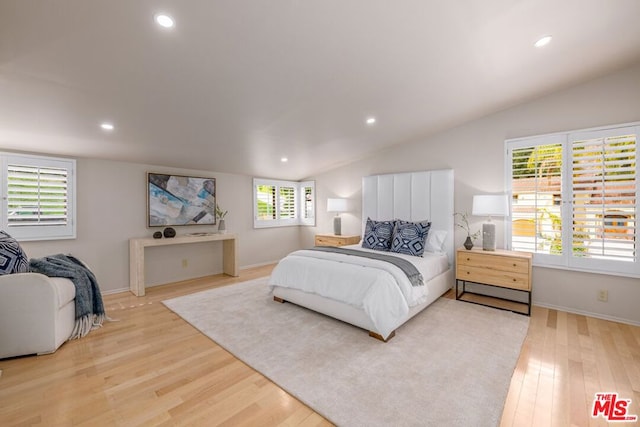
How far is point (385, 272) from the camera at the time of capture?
2857mm

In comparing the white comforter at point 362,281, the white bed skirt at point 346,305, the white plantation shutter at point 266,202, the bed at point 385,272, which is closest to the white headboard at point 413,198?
the bed at point 385,272

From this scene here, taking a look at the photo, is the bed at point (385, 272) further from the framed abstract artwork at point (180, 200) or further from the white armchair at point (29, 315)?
the framed abstract artwork at point (180, 200)

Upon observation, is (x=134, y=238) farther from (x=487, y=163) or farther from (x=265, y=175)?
(x=487, y=163)

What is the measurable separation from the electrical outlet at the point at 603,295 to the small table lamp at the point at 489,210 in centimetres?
114

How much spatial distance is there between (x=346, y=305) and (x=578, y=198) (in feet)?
10.0

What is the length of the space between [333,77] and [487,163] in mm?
2725

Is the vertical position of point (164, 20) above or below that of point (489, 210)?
above

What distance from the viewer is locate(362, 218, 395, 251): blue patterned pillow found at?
4.21 meters

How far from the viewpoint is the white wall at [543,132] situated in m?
3.13

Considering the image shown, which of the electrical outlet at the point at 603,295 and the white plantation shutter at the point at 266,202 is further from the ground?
the white plantation shutter at the point at 266,202

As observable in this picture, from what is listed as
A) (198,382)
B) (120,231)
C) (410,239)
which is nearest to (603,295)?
(410,239)

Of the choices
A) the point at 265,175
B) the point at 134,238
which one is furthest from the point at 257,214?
the point at 134,238

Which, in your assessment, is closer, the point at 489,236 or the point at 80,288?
the point at 80,288

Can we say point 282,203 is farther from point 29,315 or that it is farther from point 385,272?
point 29,315
